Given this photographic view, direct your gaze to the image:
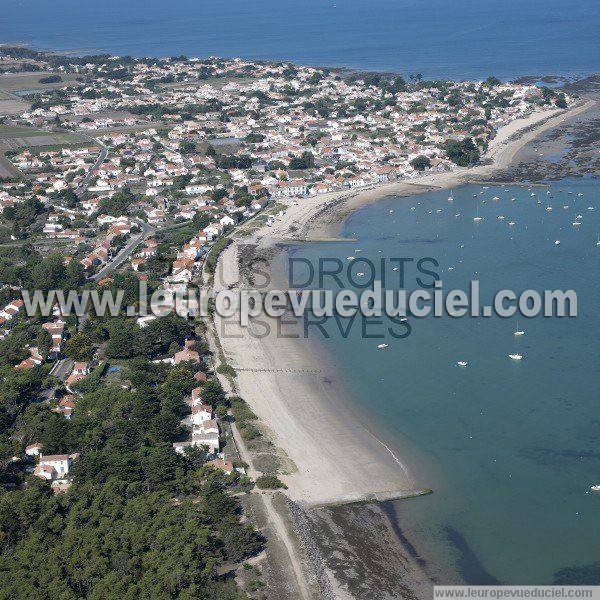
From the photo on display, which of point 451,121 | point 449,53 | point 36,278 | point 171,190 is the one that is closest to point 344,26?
point 449,53

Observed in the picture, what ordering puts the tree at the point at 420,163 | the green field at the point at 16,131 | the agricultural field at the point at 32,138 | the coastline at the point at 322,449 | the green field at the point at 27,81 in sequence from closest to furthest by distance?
1. the coastline at the point at 322,449
2. the tree at the point at 420,163
3. the agricultural field at the point at 32,138
4. the green field at the point at 16,131
5. the green field at the point at 27,81

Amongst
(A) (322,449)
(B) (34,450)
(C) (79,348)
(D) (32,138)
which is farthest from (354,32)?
(B) (34,450)

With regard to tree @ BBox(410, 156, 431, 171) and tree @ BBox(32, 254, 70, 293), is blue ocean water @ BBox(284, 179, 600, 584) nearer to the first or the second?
tree @ BBox(410, 156, 431, 171)

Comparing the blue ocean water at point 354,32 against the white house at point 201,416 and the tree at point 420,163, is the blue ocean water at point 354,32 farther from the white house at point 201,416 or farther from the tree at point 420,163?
the white house at point 201,416

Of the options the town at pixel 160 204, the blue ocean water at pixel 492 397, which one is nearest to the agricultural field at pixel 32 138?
the town at pixel 160 204

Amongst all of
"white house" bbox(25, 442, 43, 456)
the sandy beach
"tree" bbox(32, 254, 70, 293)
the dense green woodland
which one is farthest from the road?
"white house" bbox(25, 442, 43, 456)

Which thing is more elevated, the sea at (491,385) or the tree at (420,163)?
the tree at (420,163)
